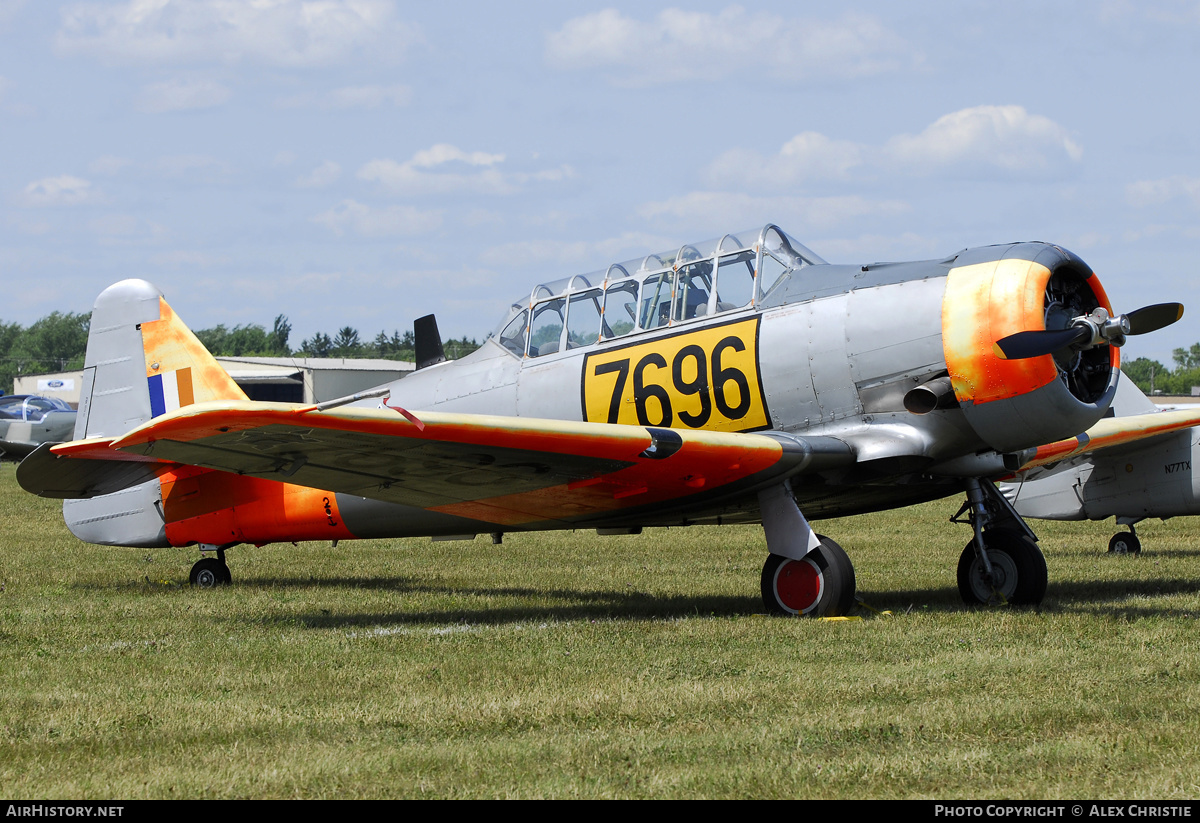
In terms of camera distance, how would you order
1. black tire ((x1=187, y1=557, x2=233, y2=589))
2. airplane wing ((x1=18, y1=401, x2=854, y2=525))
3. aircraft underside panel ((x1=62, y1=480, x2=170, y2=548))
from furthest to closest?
1. black tire ((x1=187, y1=557, x2=233, y2=589))
2. aircraft underside panel ((x1=62, y1=480, x2=170, y2=548))
3. airplane wing ((x1=18, y1=401, x2=854, y2=525))

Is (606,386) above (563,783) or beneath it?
above

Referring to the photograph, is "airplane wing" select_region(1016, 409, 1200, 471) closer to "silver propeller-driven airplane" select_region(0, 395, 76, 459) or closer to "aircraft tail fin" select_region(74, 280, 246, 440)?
"aircraft tail fin" select_region(74, 280, 246, 440)

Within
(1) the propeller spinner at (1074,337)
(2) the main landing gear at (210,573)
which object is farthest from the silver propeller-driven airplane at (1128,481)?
(2) the main landing gear at (210,573)

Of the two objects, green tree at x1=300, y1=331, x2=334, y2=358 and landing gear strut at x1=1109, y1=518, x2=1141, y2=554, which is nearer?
landing gear strut at x1=1109, y1=518, x2=1141, y2=554

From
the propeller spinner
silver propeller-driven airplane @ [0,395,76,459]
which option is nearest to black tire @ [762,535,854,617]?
the propeller spinner

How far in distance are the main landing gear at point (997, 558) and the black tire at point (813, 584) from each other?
1.44m

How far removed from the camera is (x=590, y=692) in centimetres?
619

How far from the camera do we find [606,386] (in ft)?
33.0

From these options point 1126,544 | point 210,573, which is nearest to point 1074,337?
point 1126,544

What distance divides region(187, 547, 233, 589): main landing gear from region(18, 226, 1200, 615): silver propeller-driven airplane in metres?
1.19

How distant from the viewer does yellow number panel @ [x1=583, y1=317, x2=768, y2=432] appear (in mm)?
9414
